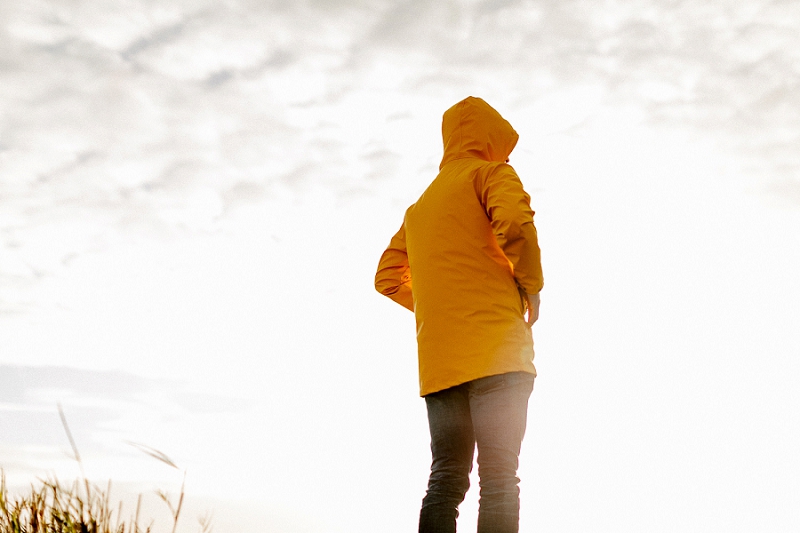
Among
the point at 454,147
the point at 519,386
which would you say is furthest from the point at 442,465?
the point at 454,147

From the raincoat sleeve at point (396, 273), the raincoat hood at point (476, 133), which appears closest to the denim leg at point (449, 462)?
the raincoat sleeve at point (396, 273)

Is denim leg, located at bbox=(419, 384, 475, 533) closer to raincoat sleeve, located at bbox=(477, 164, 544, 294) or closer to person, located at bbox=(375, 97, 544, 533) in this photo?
person, located at bbox=(375, 97, 544, 533)

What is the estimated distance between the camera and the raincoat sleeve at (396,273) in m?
3.79

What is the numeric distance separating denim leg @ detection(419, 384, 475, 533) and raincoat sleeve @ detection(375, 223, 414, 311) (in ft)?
3.12

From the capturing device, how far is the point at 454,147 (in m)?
3.56

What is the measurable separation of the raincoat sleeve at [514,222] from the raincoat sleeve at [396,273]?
794mm

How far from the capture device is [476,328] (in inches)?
117

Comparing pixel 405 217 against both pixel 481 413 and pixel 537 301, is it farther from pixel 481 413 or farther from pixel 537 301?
pixel 481 413

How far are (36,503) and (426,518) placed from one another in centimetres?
184

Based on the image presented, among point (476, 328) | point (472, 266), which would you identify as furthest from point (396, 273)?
point (476, 328)

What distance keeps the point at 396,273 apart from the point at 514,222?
1.09m

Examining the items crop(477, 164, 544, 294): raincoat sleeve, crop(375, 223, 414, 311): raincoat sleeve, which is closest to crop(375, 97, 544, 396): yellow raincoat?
crop(477, 164, 544, 294): raincoat sleeve

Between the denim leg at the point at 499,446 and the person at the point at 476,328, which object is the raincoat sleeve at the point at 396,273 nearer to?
the person at the point at 476,328

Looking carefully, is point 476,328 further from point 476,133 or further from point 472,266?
point 476,133
